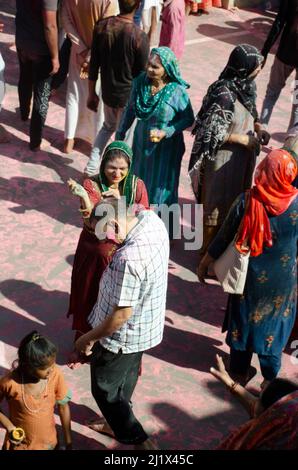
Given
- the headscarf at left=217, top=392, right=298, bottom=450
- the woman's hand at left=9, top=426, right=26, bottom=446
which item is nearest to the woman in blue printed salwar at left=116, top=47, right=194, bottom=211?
the woman's hand at left=9, top=426, right=26, bottom=446

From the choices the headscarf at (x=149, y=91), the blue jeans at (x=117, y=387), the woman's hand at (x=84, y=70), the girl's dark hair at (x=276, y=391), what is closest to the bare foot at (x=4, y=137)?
the woman's hand at (x=84, y=70)

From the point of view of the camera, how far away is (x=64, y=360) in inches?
190

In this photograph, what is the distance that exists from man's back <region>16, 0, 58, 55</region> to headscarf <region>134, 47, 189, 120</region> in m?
1.57

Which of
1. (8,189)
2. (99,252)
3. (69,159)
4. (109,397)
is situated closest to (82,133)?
(69,159)

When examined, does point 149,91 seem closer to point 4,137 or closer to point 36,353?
point 4,137

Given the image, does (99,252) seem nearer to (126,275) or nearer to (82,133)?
(126,275)

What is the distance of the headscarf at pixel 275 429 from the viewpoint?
9.05 feet

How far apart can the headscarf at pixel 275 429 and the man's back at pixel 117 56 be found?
3.89 m

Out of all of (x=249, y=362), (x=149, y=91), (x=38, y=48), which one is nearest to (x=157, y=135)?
(x=149, y=91)

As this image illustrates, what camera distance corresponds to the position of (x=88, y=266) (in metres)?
4.56

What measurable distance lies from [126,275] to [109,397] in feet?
2.50

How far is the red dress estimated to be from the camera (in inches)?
177

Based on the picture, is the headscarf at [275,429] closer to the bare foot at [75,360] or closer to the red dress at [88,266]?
the red dress at [88,266]

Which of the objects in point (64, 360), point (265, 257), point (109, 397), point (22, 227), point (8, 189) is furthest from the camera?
point (8, 189)
